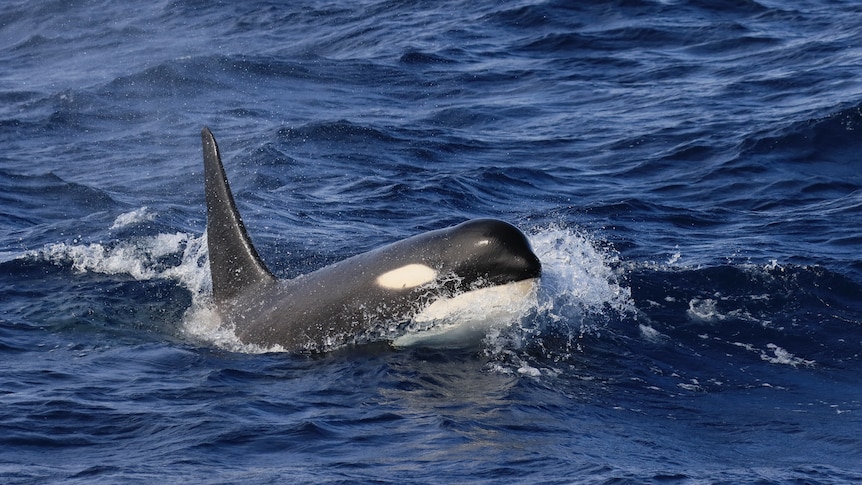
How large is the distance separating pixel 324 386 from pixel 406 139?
1207cm

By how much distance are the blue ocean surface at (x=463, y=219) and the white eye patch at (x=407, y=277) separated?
0.65 meters

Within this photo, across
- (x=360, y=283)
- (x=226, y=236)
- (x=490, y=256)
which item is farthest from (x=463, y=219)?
(x=490, y=256)

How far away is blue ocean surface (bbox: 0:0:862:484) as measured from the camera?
9852 millimetres

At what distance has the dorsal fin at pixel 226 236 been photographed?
12992 millimetres

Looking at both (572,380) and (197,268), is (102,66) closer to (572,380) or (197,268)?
(197,268)

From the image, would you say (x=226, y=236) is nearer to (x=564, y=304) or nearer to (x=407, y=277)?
(x=407, y=277)

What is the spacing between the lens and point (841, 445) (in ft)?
33.0

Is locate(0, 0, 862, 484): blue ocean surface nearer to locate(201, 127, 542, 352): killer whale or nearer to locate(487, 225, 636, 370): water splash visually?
locate(487, 225, 636, 370): water splash

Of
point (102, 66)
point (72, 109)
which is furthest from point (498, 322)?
point (102, 66)

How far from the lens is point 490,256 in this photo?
37.2 feet

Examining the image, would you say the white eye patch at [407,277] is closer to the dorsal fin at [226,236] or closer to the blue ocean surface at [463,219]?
the blue ocean surface at [463,219]

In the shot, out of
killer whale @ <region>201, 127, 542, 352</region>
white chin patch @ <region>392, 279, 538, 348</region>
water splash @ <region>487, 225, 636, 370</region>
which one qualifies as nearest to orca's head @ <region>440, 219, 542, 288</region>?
killer whale @ <region>201, 127, 542, 352</region>

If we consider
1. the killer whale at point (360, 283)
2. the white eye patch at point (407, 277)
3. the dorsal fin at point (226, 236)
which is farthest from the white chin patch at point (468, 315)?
the dorsal fin at point (226, 236)

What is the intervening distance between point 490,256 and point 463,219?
6500mm
